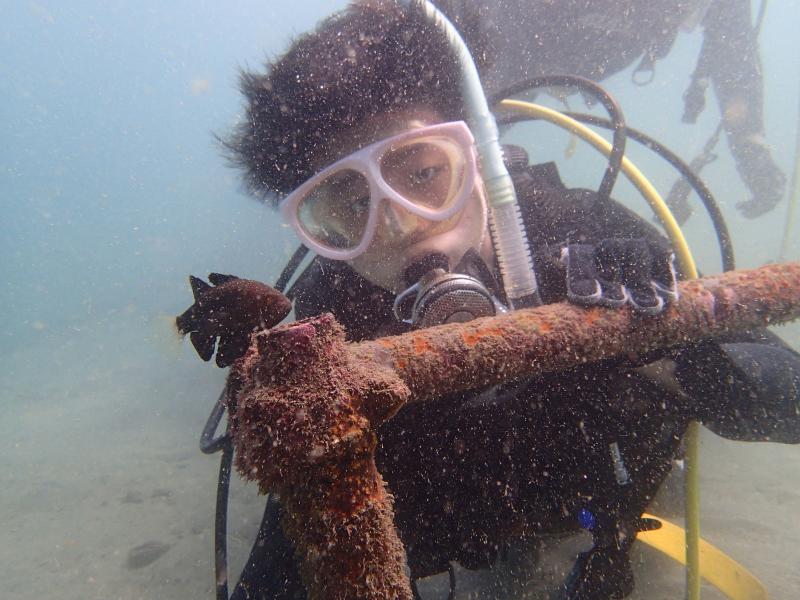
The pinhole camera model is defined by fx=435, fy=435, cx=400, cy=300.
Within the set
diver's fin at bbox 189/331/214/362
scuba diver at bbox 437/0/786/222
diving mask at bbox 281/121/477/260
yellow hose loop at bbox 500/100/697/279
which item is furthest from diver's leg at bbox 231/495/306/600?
scuba diver at bbox 437/0/786/222

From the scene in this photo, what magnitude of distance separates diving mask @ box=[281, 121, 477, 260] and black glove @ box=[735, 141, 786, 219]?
13.0m

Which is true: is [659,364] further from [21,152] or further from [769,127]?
[21,152]

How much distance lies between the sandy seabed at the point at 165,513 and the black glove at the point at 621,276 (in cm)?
135

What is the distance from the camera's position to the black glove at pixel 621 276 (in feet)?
4.15

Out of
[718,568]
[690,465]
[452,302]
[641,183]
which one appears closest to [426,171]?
[452,302]

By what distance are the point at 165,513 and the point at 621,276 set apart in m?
8.63

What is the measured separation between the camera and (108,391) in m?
19.7

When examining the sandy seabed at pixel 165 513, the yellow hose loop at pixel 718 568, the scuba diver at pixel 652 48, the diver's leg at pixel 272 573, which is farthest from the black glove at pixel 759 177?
the diver's leg at pixel 272 573

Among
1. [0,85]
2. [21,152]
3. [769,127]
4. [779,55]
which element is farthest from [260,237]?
[779,55]

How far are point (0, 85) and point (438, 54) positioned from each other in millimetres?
161269

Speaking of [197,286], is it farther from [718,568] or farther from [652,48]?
[652,48]

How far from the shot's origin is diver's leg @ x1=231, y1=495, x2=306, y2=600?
218cm

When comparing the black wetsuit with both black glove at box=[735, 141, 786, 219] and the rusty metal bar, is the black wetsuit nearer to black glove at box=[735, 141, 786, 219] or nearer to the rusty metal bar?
the rusty metal bar

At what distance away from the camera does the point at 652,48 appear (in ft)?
31.0
